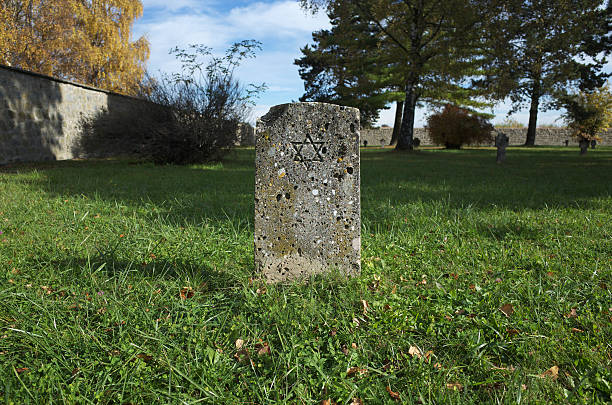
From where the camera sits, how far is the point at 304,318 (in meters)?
2.29

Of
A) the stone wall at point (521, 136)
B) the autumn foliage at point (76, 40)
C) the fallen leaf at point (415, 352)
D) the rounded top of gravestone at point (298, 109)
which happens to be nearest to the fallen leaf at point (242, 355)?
the fallen leaf at point (415, 352)

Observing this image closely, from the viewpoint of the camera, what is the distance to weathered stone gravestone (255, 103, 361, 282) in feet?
9.23

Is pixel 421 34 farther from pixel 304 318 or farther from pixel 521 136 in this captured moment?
pixel 521 136

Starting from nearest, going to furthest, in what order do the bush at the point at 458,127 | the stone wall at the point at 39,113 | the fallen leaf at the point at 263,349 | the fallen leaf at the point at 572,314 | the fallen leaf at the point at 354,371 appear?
1. the fallen leaf at the point at 354,371
2. the fallen leaf at the point at 263,349
3. the fallen leaf at the point at 572,314
4. the stone wall at the point at 39,113
5. the bush at the point at 458,127

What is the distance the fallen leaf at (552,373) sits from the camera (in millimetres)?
1888

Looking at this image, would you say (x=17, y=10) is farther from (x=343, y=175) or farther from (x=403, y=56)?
(x=343, y=175)

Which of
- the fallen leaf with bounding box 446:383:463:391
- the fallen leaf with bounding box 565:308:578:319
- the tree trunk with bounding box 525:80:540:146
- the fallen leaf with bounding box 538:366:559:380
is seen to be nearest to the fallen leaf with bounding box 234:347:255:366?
the fallen leaf with bounding box 446:383:463:391

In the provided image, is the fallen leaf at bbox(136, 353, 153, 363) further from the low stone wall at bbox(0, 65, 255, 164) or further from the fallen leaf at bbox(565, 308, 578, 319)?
the low stone wall at bbox(0, 65, 255, 164)

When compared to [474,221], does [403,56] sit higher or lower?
higher

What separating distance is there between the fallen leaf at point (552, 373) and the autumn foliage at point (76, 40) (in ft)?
84.5

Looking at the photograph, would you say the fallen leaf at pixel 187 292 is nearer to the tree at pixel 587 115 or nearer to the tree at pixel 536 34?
the tree at pixel 536 34

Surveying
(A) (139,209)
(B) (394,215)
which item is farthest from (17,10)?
(B) (394,215)

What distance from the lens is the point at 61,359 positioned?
76.4 inches

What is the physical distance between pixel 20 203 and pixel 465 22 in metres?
17.8
